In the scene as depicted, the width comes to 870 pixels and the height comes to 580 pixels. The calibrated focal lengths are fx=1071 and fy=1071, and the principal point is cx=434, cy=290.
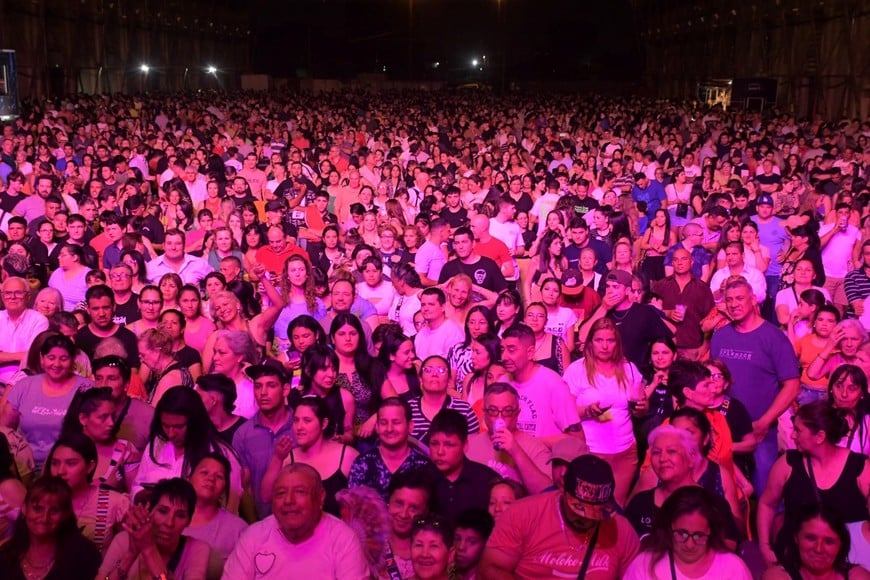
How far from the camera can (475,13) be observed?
61.6 metres

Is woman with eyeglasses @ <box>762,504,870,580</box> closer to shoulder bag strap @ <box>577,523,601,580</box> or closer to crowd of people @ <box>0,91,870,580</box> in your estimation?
crowd of people @ <box>0,91,870,580</box>

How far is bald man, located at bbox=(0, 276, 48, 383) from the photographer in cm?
756

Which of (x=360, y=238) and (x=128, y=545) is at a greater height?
(x=360, y=238)

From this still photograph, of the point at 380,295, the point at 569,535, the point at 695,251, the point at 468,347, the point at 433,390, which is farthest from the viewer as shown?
the point at 695,251

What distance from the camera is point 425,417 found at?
6.29 metres

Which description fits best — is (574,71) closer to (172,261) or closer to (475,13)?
(475,13)

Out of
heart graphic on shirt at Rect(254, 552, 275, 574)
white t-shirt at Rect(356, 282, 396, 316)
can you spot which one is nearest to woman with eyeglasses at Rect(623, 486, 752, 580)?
heart graphic on shirt at Rect(254, 552, 275, 574)

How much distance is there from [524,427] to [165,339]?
2570 mm

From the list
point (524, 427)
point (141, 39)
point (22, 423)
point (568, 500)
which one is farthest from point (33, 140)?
point (141, 39)

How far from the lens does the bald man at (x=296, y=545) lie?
463 centimetres

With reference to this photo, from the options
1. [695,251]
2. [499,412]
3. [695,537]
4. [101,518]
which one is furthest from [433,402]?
[695,251]

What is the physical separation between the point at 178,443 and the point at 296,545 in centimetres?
126

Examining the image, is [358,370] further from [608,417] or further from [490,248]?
[490,248]

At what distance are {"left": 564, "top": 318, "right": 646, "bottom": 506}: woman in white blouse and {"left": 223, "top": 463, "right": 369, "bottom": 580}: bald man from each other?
2.20 meters
